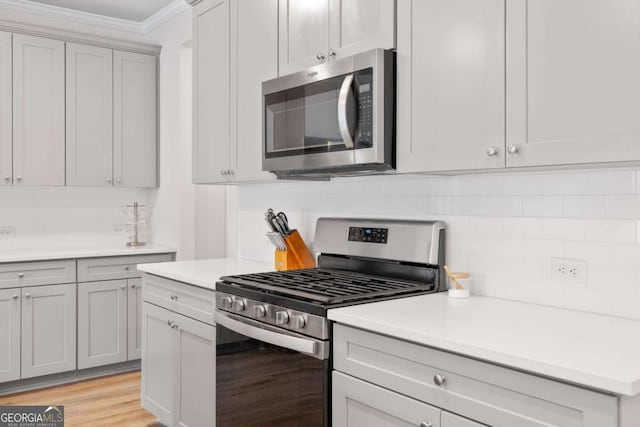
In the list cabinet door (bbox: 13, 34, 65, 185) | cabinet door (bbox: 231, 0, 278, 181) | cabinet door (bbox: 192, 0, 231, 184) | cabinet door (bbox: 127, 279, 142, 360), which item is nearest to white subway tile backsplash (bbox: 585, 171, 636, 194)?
cabinet door (bbox: 231, 0, 278, 181)

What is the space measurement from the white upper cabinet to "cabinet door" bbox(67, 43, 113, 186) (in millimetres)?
2271

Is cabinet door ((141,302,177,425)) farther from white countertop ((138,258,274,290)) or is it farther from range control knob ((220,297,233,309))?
range control knob ((220,297,233,309))

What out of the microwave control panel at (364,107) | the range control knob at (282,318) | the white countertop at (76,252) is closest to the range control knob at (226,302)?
the range control knob at (282,318)

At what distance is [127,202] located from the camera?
4.69 m

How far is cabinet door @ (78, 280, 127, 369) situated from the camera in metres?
3.95

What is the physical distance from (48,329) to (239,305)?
2242 mm

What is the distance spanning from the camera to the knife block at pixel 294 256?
2.77 m

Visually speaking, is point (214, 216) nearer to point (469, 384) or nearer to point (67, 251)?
point (67, 251)

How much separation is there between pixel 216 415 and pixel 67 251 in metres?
2.17

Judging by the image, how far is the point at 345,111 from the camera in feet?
6.68

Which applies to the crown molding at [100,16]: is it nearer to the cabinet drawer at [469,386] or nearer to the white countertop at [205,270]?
the white countertop at [205,270]

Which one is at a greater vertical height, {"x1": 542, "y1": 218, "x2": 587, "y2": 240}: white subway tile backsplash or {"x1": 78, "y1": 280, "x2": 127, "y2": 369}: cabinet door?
{"x1": 542, "y1": 218, "x2": 587, "y2": 240}: white subway tile backsplash

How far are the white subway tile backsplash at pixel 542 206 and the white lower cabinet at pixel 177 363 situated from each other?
1.40 m

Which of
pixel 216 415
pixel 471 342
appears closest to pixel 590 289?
pixel 471 342
